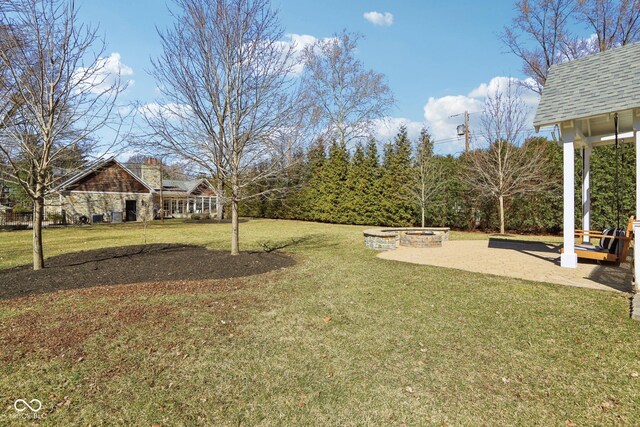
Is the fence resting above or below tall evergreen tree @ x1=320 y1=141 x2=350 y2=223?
below

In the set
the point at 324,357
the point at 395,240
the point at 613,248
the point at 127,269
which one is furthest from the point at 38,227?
the point at 613,248

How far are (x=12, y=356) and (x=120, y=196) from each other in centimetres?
3050

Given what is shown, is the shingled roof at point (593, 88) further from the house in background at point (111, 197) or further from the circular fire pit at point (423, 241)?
→ the house in background at point (111, 197)

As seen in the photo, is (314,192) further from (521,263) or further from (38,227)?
(38,227)

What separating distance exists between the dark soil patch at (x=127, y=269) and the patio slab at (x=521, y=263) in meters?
3.96

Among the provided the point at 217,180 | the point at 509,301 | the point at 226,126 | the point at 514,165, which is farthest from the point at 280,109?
the point at 514,165

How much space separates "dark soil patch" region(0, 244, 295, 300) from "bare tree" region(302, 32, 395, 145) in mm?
21357

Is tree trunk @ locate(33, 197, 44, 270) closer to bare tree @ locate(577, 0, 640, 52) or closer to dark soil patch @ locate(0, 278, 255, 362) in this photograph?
dark soil patch @ locate(0, 278, 255, 362)

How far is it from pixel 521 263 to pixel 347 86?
24.6m

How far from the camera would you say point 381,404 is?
2.51 metres

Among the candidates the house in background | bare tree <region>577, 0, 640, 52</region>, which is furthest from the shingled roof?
the house in background

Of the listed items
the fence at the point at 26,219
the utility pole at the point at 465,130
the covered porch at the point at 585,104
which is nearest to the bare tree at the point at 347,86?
the utility pole at the point at 465,130

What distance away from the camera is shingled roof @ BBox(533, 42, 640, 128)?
6.08 meters

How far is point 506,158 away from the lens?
587 inches
